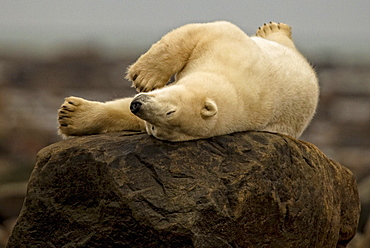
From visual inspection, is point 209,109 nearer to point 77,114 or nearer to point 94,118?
point 94,118

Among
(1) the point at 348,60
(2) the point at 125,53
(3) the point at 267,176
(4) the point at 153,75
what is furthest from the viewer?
(2) the point at 125,53

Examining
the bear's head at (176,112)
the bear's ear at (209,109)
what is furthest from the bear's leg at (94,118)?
the bear's ear at (209,109)

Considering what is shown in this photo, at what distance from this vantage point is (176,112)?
181 inches

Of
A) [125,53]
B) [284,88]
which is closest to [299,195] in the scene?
[284,88]

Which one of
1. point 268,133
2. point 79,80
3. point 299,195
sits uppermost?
point 268,133

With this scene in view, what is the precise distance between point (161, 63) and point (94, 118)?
73cm

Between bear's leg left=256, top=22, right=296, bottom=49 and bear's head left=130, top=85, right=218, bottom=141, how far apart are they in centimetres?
243

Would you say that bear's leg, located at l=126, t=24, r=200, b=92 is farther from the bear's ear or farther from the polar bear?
the bear's ear

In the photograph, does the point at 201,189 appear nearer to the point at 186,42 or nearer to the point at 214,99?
the point at 214,99

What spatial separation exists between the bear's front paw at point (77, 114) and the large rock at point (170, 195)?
0.77ft

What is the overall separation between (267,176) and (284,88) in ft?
2.96

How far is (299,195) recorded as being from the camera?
5.33 m

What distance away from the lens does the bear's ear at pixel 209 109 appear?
4730mm

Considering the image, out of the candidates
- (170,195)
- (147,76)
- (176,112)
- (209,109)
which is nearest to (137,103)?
(176,112)
